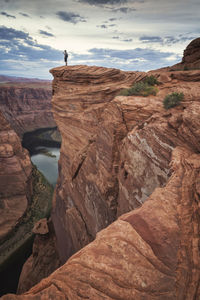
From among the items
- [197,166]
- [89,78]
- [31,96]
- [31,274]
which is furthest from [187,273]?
[31,96]

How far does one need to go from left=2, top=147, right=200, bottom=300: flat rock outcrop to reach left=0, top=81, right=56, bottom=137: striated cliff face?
109582mm

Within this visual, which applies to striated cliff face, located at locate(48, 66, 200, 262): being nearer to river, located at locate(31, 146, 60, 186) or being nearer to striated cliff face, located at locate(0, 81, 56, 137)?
river, located at locate(31, 146, 60, 186)

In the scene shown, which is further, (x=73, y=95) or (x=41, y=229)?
(x=41, y=229)

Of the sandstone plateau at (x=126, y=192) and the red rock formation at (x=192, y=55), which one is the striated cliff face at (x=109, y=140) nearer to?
the sandstone plateau at (x=126, y=192)

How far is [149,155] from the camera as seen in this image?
8.69 m

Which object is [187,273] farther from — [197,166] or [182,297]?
[197,166]

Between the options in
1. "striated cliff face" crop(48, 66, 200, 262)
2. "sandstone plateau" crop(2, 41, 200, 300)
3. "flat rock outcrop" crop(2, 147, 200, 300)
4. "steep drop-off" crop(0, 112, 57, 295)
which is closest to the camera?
"flat rock outcrop" crop(2, 147, 200, 300)

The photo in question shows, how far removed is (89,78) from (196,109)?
40.5ft

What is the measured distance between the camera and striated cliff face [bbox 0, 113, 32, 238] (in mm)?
32969

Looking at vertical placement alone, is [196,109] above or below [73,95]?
below

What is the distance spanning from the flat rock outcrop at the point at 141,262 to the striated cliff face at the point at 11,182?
3330 cm

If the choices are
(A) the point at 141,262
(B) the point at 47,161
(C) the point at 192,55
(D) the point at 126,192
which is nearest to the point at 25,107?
(B) the point at 47,161

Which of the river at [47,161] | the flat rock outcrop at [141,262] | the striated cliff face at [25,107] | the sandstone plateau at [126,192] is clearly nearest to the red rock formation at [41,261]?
the sandstone plateau at [126,192]

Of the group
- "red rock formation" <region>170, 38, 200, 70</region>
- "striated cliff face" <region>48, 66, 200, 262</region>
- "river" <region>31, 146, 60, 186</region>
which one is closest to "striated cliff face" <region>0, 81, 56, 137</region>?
"river" <region>31, 146, 60, 186</region>
